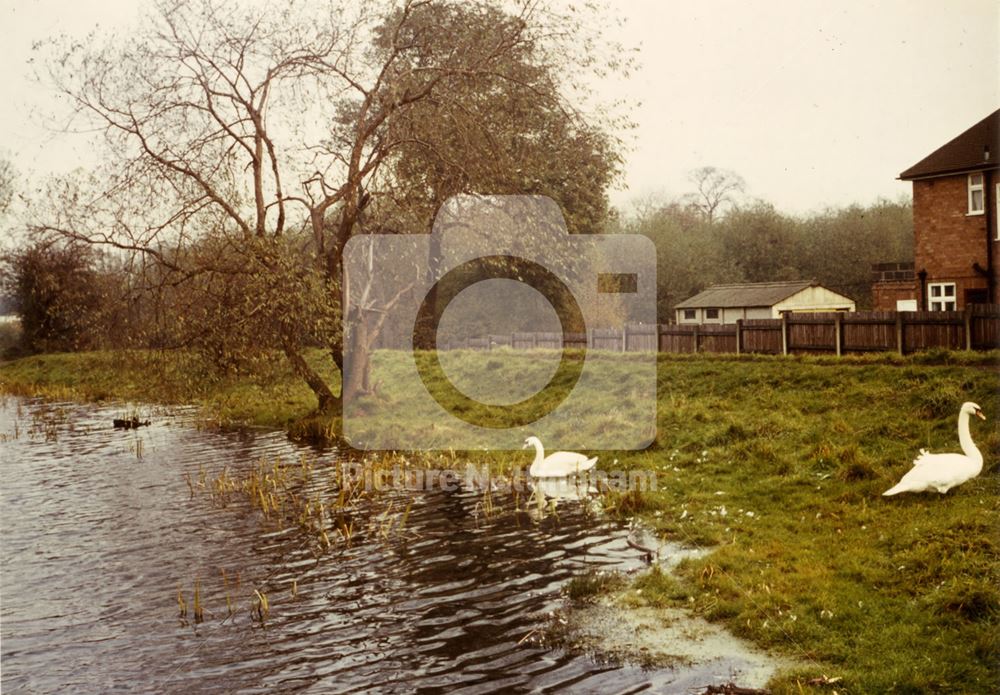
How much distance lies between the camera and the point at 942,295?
1442 inches

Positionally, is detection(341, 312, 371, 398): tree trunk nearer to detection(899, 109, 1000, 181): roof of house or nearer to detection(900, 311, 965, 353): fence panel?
detection(900, 311, 965, 353): fence panel

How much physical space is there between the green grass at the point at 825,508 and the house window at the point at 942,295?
1234cm

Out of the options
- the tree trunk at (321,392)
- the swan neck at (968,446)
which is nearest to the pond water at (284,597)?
the swan neck at (968,446)

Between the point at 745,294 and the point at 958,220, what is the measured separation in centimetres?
1612

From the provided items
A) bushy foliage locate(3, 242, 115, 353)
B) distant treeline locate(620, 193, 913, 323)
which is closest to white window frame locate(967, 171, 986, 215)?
distant treeline locate(620, 193, 913, 323)

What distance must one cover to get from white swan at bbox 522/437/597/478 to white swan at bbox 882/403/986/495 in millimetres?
7136

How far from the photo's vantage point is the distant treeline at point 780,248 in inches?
2144

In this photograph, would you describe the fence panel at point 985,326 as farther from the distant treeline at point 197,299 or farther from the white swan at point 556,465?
the distant treeline at point 197,299

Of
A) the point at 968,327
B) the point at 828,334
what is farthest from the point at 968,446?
the point at 828,334

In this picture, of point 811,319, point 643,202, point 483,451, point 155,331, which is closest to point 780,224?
point 643,202

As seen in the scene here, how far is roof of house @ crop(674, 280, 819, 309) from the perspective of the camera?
48.7 meters

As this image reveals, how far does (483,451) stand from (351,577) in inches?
421

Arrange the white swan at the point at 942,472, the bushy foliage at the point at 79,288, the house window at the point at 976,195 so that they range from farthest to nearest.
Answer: the house window at the point at 976,195 < the bushy foliage at the point at 79,288 < the white swan at the point at 942,472

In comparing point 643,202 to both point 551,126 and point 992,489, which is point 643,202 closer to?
point 551,126
